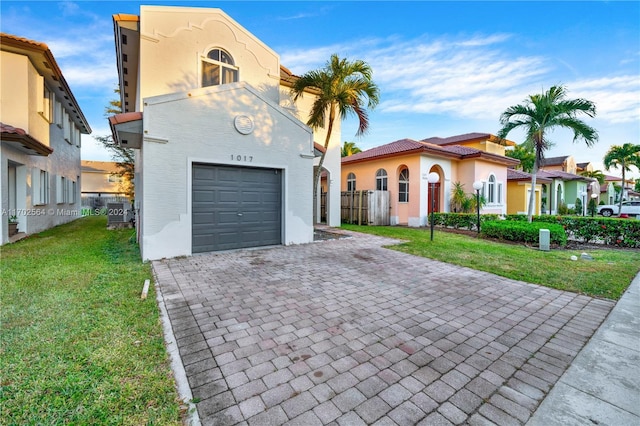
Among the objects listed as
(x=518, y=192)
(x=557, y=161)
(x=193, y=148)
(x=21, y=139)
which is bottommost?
(x=518, y=192)

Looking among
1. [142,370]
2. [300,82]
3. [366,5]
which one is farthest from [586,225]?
[142,370]

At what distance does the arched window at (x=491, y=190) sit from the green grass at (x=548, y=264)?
9.07 m

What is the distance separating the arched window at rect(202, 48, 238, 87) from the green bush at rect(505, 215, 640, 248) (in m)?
13.8

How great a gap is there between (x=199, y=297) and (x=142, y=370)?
196cm

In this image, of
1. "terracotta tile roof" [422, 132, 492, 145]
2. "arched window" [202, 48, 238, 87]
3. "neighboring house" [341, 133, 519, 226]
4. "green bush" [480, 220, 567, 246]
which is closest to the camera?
"green bush" [480, 220, 567, 246]

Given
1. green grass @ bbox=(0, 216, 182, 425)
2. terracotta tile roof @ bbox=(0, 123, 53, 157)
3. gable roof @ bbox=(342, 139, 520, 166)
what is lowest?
green grass @ bbox=(0, 216, 182, 425)

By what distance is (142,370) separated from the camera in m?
2.55

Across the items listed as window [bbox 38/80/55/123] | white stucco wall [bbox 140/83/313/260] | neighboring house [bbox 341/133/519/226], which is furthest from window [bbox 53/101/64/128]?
neighboring house [bbox 341/133/519/226]

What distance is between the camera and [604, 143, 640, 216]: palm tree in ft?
80.4

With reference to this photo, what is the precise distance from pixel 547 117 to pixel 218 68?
13.2 m

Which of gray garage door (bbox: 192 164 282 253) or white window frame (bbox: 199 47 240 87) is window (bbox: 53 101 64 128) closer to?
white window frame (bbox: 199 47 240 87)

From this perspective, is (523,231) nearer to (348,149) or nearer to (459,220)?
(459,220)

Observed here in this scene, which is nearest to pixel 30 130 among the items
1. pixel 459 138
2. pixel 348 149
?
pixel 348 149

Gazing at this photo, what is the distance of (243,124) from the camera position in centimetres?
782
